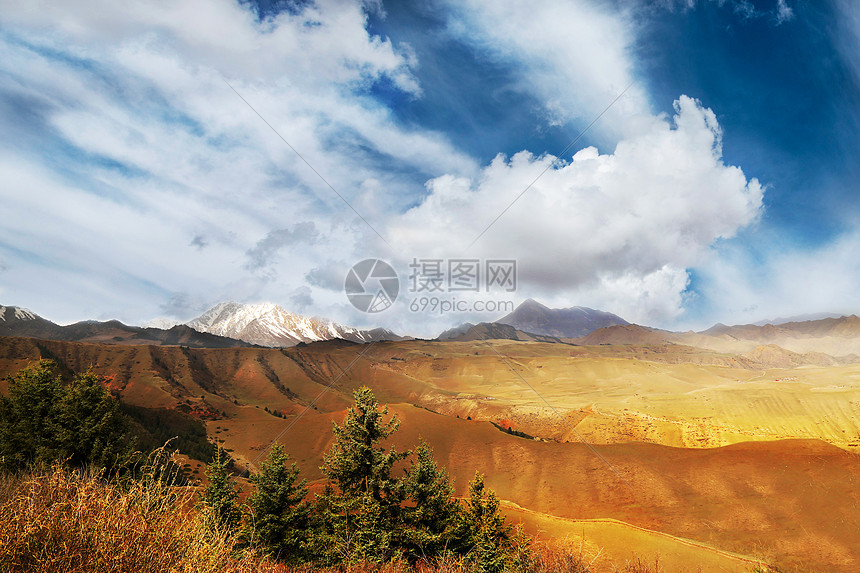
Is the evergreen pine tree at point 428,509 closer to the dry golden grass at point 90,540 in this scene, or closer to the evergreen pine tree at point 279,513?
the evergreen pine tree at point 279,513

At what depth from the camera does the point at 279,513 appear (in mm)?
19688

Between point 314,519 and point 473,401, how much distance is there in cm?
7024

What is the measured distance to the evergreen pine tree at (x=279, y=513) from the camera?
18.8m

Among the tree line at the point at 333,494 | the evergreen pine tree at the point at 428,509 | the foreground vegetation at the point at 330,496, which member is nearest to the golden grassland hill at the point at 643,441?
the evergreen pine tree at the point at 428,509

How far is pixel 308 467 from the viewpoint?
56.7m

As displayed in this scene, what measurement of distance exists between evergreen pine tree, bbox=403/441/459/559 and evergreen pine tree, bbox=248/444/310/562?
5.40 m

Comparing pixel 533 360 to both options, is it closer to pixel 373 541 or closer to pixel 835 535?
pixel 835 535

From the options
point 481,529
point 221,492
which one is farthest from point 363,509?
point 221,492

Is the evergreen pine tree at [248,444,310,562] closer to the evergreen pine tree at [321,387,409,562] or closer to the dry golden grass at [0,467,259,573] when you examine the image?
the evergreen pine tree at [321,387,409,562]

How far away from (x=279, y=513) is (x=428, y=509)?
25.6 ft

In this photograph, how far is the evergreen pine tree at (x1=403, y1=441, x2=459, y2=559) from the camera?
19.7m

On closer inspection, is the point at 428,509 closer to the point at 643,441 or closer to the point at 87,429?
the point at 87,429

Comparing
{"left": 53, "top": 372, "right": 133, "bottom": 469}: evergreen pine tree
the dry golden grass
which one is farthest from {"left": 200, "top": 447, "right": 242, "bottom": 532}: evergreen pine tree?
the dry golden grass

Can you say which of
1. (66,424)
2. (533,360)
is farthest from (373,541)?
(533,360)
